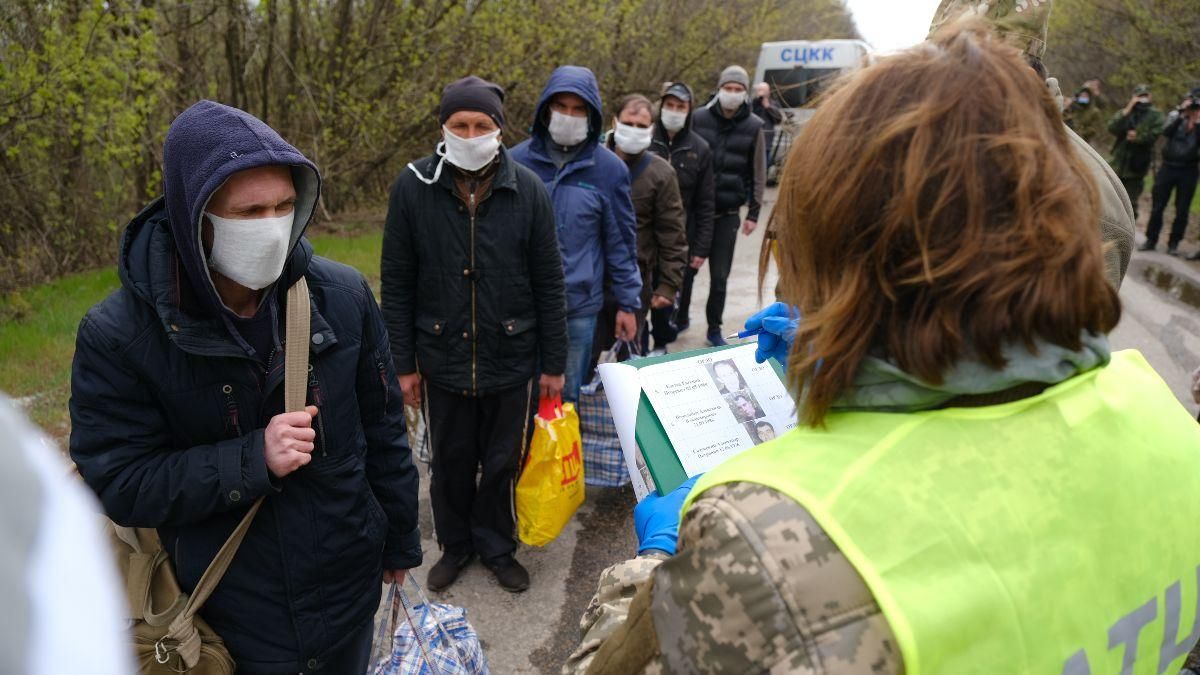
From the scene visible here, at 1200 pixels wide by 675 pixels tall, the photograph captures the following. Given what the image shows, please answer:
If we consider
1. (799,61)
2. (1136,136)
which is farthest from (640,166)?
(799,61)

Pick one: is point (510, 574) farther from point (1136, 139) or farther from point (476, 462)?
point (1136, 139)

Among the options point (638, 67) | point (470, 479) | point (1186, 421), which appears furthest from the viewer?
point (638, 67)

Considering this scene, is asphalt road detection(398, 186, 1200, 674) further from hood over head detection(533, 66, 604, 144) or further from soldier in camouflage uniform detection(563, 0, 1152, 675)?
soldier in camouflage uniform detection(563, 0, 1152, 675)

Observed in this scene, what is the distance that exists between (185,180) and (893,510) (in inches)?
57.9

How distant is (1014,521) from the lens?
0.77 metres

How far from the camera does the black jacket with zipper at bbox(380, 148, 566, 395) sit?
2.82 metres

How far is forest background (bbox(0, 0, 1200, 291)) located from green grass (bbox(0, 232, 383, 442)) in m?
0.57

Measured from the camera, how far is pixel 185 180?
1.54 m

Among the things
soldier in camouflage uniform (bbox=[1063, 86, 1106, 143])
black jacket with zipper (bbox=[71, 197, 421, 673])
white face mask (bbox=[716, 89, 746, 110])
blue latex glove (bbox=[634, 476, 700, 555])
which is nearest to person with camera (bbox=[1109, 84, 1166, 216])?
soldier in camouflage uniform (bbox=[1063, 86, 1106, 143])

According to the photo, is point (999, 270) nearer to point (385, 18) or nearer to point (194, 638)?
point (194, 638)

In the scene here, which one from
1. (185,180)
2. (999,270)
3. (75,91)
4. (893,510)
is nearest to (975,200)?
(999,270)

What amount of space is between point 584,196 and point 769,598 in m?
2.92

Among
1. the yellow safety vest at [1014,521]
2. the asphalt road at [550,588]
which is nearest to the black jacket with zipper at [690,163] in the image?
the asphalt road at [550,588]

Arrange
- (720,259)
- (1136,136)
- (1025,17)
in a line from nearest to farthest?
(1025,17), (720,259), (1136,136)
